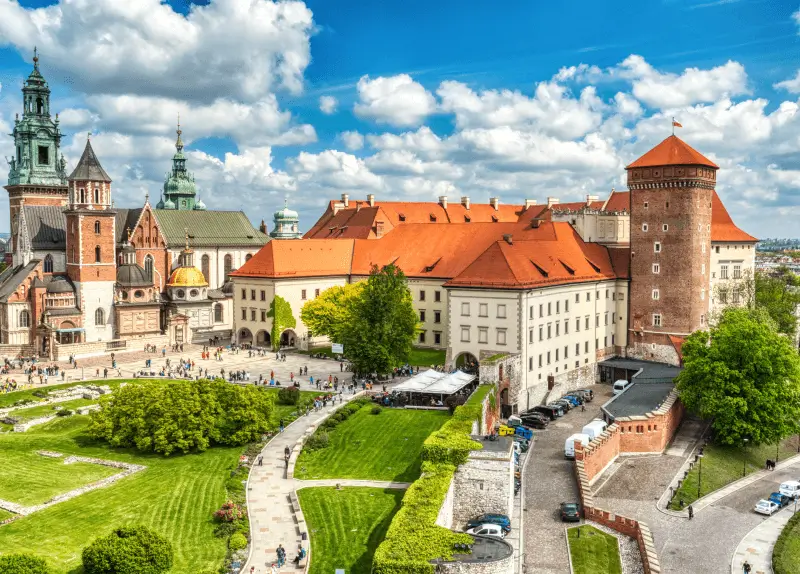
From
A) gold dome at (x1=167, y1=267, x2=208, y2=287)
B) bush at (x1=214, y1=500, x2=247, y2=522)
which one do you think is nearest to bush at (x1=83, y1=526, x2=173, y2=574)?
bush at (x1=214, y1=500, x2=247, y2=522)

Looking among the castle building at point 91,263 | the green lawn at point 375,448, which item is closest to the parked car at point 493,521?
the green lawn at point 375,448

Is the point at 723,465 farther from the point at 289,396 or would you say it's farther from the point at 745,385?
the point at 289,396

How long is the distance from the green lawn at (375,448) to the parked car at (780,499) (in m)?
21.3

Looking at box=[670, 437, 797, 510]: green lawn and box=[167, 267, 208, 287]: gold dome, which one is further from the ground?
box=[167, 267, 208, 287]: gold dome

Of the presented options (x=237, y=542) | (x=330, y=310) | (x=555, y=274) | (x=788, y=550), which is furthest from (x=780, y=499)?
(x=330, y=310)

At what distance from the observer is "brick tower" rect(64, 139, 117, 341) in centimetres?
9050

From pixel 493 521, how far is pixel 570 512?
506 centimetres

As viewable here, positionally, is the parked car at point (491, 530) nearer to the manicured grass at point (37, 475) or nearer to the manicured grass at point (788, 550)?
the manicured grass at point (788, 550)

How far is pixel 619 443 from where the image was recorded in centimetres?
5722

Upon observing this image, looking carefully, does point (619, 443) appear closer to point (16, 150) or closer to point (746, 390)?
point (746, 390)

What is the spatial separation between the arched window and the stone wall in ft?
258

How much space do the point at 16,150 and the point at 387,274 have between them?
70.9 metres

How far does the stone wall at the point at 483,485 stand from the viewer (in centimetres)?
4231

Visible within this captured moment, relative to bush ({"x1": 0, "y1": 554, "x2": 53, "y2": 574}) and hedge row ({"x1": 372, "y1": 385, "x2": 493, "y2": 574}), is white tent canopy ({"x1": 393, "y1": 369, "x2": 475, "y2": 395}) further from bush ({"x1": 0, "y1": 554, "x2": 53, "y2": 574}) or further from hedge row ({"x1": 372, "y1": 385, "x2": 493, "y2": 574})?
bush ({"x1": 0, "y1": 554, "x2": 53, "y2": 574})
